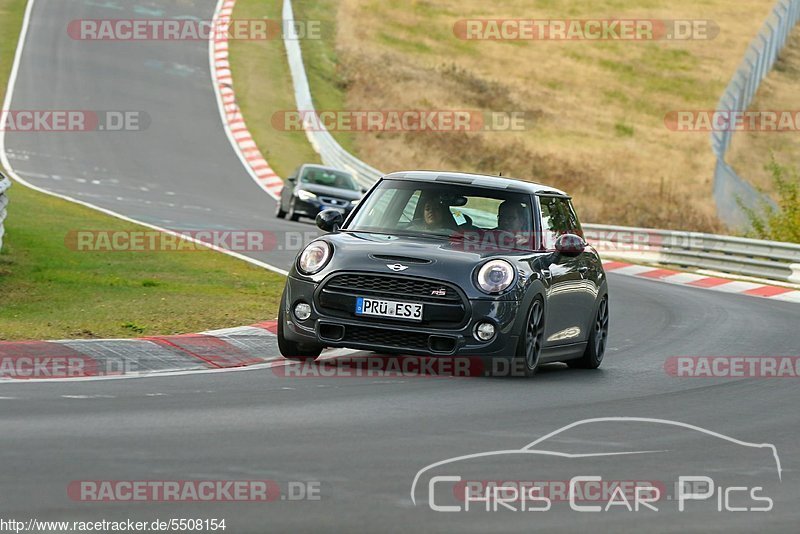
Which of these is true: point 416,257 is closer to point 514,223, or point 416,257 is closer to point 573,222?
point 514,223

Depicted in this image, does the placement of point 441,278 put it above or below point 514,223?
below

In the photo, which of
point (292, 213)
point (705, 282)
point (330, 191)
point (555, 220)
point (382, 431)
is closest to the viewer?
point (382, 431)

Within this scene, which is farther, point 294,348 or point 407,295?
point 294,348

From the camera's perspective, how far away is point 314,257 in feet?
36.6

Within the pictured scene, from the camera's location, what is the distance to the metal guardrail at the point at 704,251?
86.3 ft

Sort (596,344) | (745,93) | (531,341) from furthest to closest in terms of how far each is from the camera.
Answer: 1. (745,93)
2. (596,344)
3. (531,341)

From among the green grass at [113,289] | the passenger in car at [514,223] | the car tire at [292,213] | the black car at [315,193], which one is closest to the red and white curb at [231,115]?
the black car at [315,193]

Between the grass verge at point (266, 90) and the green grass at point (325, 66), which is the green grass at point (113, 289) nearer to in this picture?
the grass verge at point (266, 90)

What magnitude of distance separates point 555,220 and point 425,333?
219 centimetres

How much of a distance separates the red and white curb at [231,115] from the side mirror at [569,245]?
2284 cm

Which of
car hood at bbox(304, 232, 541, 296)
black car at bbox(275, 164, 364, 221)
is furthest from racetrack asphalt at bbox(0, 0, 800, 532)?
black car at bbox(275, 164, 364, 221)

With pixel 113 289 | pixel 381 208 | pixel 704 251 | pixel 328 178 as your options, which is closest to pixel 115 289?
pixel 113 289

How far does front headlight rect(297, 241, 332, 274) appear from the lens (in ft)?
36.3

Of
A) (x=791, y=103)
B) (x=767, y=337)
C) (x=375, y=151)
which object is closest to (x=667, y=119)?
(x=791, y=103)
